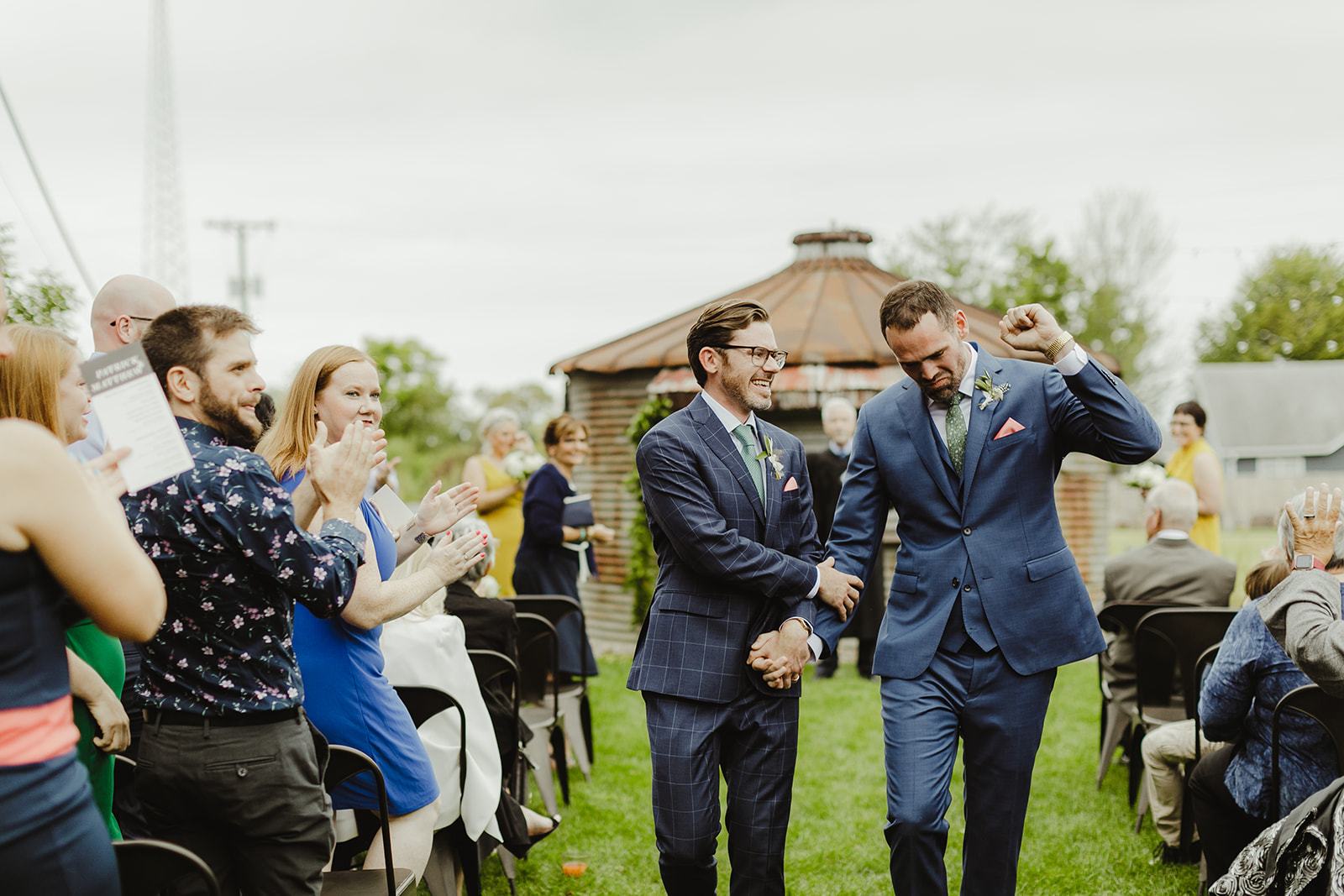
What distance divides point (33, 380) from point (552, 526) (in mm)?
5021

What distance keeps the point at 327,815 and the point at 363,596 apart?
0.65 meters

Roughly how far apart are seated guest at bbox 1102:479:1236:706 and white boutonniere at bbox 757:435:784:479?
307 centimetres

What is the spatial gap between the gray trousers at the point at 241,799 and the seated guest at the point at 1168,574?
15.0 ft

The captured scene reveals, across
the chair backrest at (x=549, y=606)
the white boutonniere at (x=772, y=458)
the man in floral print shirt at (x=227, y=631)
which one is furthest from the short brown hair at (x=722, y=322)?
the chair backrest at (x=549, y=606)

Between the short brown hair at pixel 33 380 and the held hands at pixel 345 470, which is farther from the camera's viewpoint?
the held hands at pixel 345 470

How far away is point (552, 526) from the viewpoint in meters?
7.34

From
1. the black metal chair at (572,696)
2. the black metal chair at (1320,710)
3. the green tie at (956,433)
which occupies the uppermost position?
the green tie at (956,433)

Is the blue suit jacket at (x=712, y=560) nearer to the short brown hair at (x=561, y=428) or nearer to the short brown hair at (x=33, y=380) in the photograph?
the short brown hair at (x=33, y=380)

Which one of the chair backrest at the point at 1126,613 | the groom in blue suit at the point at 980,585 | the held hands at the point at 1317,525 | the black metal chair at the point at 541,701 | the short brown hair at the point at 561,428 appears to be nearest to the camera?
the held hands at the point at 1317,525

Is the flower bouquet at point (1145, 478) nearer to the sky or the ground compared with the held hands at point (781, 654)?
nearer to the ground

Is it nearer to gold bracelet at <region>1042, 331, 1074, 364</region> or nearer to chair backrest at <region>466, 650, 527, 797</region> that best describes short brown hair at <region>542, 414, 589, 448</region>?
chair backrest at <region>466, 650, 527, 797</region>

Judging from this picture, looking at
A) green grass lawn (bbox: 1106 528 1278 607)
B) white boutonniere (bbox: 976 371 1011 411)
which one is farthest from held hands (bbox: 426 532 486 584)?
green grass lawn (bbox: 1106 528 1278 607)

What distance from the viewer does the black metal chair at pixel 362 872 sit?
9.60ft

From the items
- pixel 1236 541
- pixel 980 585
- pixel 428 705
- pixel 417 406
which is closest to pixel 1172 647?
pixel 980 585
